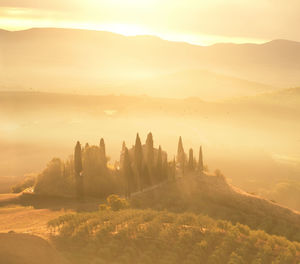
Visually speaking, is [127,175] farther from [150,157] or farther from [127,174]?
[150,157]

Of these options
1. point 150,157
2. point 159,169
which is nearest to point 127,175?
point 159,169

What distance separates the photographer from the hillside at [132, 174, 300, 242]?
60.0 meters

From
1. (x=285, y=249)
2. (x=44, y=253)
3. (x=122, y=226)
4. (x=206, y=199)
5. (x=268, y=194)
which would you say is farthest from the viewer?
(x=268, y=194)

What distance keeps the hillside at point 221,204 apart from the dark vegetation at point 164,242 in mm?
23226

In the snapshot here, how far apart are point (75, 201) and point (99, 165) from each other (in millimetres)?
12699

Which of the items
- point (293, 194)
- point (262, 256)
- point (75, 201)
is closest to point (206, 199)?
point (75, 201)

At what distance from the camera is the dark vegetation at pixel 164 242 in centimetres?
3148

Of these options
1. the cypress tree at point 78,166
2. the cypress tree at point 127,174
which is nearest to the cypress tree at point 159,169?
the cypress tree at point 127,174

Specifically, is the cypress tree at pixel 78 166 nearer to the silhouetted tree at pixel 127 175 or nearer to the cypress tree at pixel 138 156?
the silhouetted tree at pixel 127 175

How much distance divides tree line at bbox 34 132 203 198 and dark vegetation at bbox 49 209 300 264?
119 ft

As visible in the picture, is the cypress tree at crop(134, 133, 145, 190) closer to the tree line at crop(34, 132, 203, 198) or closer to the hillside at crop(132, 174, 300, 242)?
the tree line at crop(34, 132, 203, 198)

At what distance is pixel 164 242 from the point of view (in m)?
34.1

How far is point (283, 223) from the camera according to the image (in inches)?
2431

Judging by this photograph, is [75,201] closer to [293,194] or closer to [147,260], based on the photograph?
[147,260]
